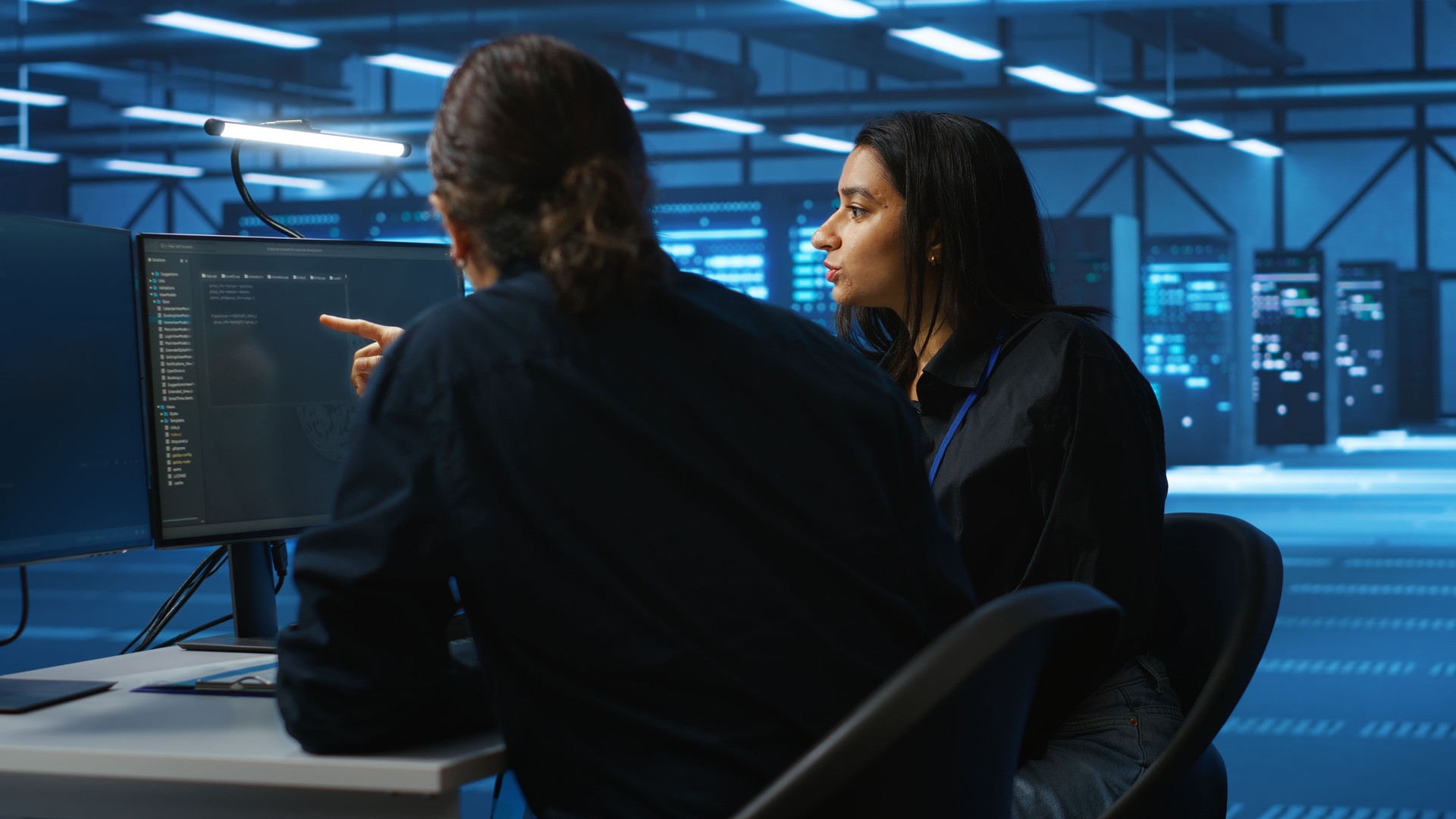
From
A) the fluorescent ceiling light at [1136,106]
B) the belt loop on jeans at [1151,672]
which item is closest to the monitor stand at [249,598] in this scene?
the belt loop on jeans at [1151,672]

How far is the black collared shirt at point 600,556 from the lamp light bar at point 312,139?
113 centimetres

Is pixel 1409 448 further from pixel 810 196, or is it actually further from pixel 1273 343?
pixel 810 196

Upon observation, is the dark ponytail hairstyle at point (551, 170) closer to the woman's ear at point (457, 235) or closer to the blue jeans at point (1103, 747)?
the woman's ear at point (457, 235)

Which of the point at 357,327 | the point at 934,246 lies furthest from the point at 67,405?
the point at 934,246

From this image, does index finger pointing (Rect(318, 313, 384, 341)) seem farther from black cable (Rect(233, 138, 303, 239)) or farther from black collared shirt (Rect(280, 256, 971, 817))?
black collared shirt (Rect(280, 256, 971, 817))

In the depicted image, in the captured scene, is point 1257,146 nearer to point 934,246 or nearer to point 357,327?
point 934,246

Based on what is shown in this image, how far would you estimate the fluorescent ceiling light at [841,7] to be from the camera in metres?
7.93

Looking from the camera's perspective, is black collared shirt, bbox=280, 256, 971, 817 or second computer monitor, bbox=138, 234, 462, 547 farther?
second computer monitor, bbox=138, 234, 462, 547

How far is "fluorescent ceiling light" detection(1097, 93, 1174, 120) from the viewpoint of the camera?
37.7 ft

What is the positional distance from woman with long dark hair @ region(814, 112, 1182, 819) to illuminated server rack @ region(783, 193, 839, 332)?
7.54m

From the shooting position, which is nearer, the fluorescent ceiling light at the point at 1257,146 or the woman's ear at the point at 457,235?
the woman's ear at the point at 457,235

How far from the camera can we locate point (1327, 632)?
5.64 metres

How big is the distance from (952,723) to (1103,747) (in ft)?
2.11

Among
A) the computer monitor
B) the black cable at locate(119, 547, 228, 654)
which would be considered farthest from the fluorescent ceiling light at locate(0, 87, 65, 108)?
the computer monitor
